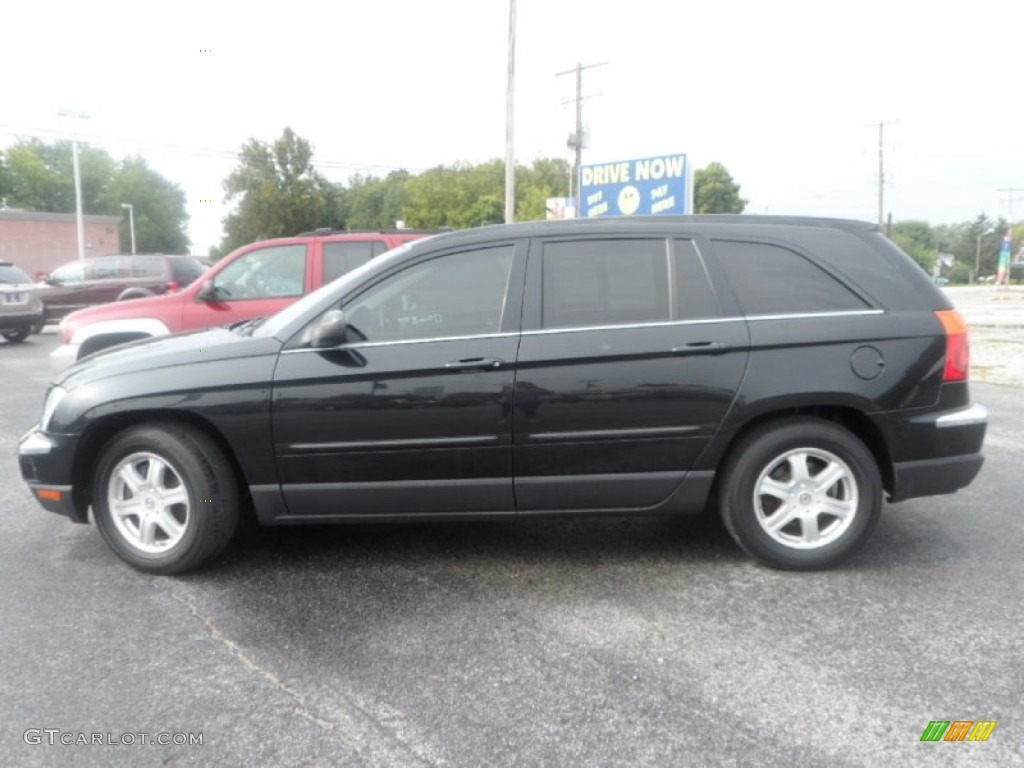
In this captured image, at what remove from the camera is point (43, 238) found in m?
53.2

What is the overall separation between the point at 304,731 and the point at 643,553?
2.05 meters

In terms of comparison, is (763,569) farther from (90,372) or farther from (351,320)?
(90,372)

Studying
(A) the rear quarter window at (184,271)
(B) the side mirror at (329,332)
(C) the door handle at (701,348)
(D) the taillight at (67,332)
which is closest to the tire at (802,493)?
(C) the door handle at (701,348)

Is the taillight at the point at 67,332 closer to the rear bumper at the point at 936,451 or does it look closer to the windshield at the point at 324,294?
the windshield at the point at 324,294

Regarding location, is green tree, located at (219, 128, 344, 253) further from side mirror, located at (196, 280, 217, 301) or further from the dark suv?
the dark suv

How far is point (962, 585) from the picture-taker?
11.9 ft

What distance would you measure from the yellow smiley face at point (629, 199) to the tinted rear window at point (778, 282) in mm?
Answer: 16822

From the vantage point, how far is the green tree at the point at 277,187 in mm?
47406

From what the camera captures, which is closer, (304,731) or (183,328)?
(304,731)

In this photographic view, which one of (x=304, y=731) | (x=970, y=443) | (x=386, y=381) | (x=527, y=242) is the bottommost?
(x=304, y=731)

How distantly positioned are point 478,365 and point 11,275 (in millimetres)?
15121

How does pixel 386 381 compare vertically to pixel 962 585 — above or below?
above

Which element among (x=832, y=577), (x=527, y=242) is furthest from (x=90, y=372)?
(x=832, y=577)

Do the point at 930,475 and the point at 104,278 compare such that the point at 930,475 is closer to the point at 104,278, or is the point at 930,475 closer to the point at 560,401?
the point at 560,401
